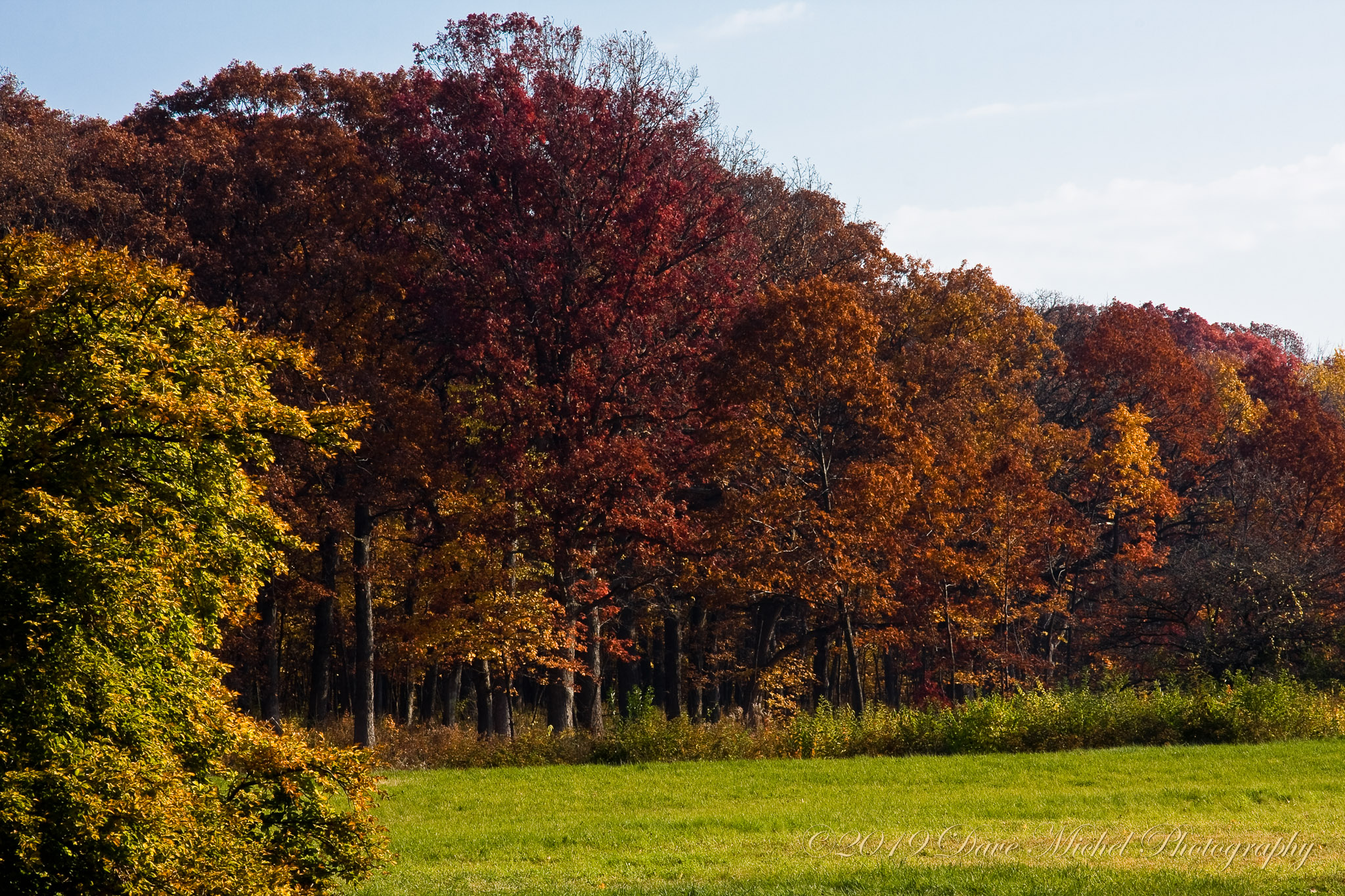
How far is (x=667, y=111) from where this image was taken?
2930cm

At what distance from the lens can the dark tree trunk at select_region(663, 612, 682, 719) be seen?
36.2 meters

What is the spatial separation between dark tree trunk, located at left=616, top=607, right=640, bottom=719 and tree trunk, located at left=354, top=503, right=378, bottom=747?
20.9ft

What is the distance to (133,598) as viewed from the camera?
9641 millimetres

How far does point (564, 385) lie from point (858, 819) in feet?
46.5

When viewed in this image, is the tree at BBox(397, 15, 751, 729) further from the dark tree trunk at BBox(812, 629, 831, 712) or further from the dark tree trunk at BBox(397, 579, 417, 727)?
the dark tree trunk at BBox(812, 629, 831, 712)

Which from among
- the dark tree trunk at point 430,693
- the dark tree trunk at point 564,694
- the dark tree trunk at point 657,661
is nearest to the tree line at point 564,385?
the dark tree trunk at point 564,694

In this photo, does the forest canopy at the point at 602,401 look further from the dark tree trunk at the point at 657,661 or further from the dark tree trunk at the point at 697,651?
the dark tree trunk at the point at 657,661

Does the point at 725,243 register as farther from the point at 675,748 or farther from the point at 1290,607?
the point at 1290,607

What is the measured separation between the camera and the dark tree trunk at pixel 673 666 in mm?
36188

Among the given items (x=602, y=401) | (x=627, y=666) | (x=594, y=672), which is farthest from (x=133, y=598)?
(x=627, y=666)

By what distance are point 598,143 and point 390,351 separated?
23.1ft

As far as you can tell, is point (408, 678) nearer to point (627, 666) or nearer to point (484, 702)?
point (484, 702)

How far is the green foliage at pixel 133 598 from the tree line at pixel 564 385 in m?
13.5

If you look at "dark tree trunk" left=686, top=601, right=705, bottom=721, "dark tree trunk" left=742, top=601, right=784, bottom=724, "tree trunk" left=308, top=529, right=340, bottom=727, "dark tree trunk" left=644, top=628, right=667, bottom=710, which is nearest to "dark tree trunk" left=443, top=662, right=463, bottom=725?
"tree trunk" left=308, top=529, right=340, bottom=727
